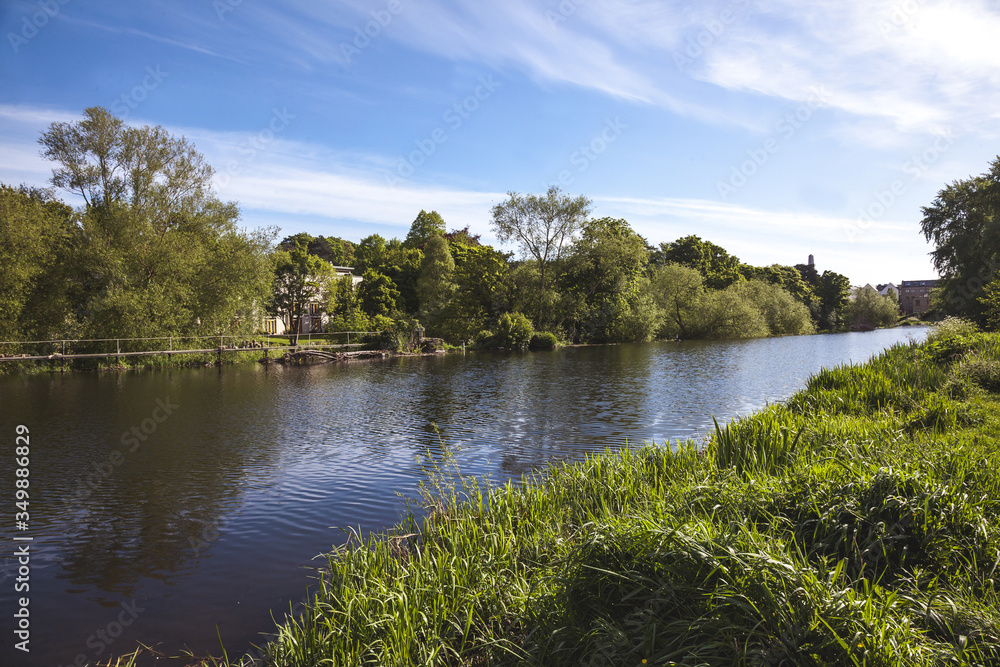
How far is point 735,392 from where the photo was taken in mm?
19297

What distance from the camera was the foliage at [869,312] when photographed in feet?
279

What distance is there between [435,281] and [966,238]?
44.0 m

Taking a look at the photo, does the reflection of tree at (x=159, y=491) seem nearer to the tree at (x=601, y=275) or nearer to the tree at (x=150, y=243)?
the tree at (x=150, y=243)

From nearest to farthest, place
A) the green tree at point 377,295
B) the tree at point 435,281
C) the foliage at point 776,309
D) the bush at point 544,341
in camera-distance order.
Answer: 1. the bush at point 544,341
2. the green tree at point 377,295
3. the tree at point 435,281
4. the foliage at point 776,309

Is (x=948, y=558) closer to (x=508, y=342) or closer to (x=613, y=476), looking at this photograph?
(x=613, y=476)

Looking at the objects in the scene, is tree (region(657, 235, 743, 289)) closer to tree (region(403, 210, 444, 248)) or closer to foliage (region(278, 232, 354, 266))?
tree (region(403, 210, 444, 248))

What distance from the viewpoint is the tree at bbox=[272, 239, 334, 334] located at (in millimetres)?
45281

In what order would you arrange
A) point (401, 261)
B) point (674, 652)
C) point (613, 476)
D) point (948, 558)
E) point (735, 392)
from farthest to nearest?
point (401, 261), point (735, 392), point (613, 476), point (948, 558), point (674, 652)

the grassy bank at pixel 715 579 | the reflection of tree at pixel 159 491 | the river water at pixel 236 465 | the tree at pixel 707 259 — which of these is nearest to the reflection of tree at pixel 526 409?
the river water at pixel 236 465

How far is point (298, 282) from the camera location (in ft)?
149

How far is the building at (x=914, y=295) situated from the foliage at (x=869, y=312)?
157ft

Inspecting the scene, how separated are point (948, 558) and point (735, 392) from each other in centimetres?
1607

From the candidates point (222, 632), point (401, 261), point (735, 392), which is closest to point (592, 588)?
point (222, 632)

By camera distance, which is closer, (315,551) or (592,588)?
(592,588)
